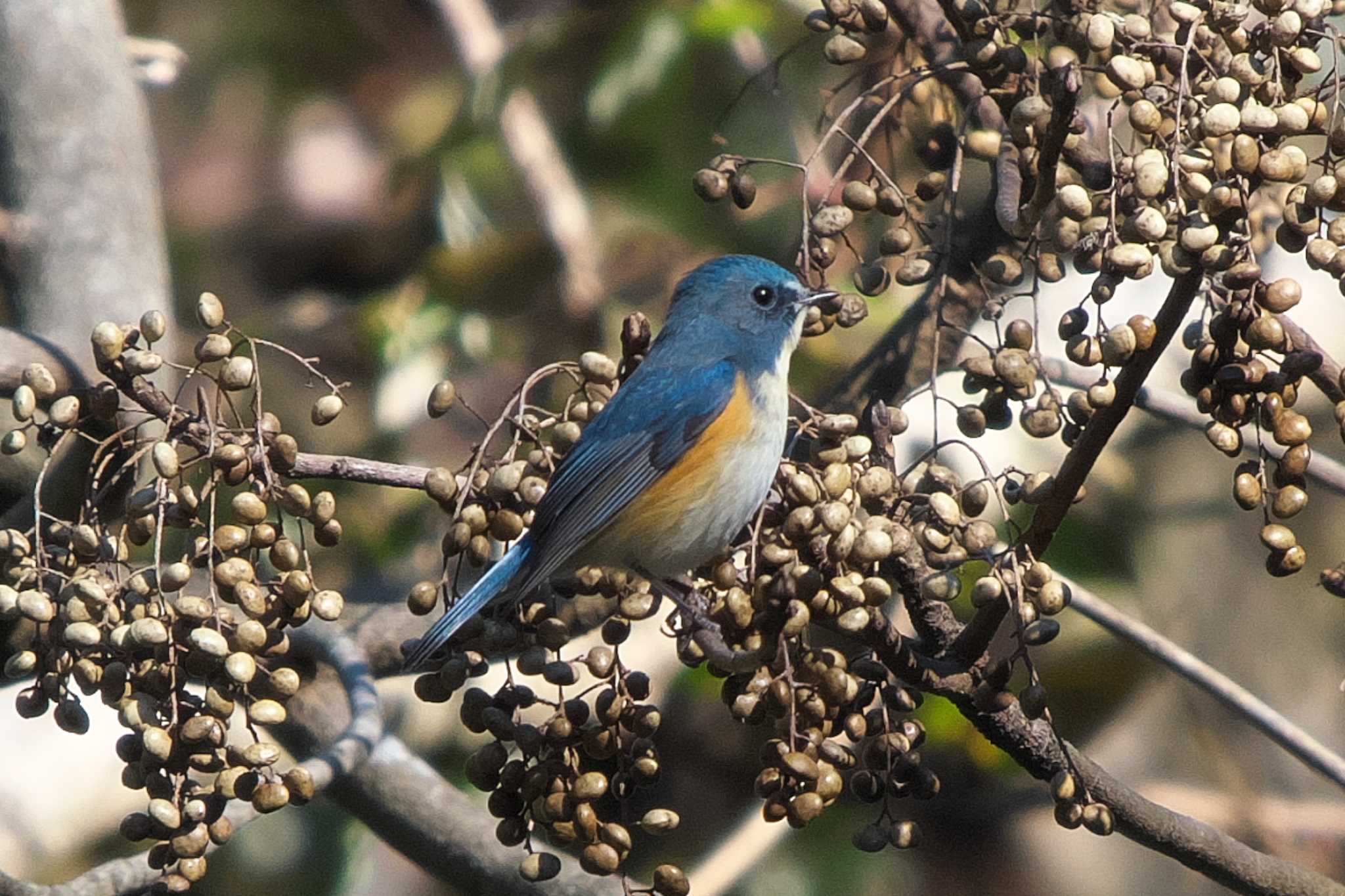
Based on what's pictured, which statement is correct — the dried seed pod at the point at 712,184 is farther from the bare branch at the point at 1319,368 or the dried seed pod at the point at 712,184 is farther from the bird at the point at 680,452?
the bare branch at the point at 1319,368

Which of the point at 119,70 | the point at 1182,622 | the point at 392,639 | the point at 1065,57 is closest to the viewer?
the point at 1065,57

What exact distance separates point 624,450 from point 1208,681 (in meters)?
1.08

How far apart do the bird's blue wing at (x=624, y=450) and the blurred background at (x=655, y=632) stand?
0.95 metres

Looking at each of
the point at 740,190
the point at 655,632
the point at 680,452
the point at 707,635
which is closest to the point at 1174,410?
the point at 680,452

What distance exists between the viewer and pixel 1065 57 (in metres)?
→ 2.46

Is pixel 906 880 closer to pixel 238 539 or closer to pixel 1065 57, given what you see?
pixel 1065 57

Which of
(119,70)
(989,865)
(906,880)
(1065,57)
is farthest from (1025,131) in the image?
(989,865)

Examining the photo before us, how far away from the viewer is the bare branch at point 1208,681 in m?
2.65

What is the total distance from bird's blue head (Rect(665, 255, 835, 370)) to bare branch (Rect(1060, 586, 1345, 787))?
0.74m

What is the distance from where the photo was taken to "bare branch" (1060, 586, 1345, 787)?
2646 mm

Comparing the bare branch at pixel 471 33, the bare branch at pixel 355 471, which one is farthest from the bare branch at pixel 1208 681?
the bare branch at pixel 471 33

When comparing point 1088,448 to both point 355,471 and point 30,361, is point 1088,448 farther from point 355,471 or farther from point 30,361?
point 30,361

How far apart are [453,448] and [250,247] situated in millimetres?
2245

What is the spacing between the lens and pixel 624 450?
2.76 meters
